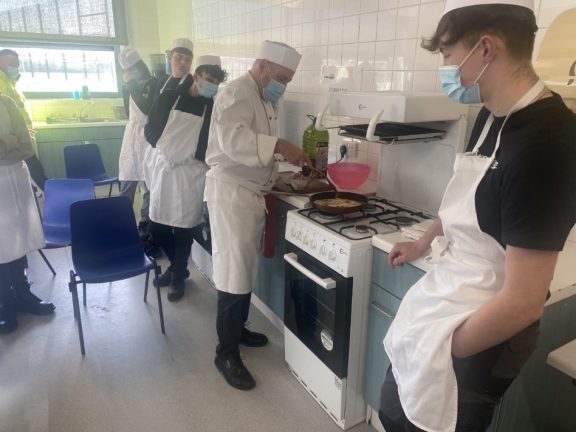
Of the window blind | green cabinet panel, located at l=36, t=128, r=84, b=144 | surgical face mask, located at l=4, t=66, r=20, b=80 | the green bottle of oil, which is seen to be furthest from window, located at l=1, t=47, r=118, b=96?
the green bottle of oil

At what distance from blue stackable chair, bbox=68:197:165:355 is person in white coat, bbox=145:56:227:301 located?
289 mm

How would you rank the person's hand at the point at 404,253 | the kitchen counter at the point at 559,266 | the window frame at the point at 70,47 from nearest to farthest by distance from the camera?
1. the kitchen counter at the point at 559,266
2. the person's hand at the point at 404,253
3. the window frame at the point at 70,47

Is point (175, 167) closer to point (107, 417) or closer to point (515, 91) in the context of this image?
point (107, 417)

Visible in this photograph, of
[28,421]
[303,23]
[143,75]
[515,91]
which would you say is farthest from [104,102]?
[515,91]

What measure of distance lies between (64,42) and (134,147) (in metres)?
2.06

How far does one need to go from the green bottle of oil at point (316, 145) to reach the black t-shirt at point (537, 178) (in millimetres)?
1452

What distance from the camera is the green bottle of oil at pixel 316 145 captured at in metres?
2.19

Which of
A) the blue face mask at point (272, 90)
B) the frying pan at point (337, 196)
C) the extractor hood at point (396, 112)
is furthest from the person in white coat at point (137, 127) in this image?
the extractor hood at point (396, 112)

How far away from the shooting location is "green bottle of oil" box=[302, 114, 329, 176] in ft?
7.19

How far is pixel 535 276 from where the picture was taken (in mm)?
695

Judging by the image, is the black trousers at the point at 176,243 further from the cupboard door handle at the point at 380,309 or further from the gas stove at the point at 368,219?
the cupboard door handle at the point at 380,309

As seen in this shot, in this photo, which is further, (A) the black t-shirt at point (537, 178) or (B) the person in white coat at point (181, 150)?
(B) the person in white coat at point (181, 150)

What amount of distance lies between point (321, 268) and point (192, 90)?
1415 mm

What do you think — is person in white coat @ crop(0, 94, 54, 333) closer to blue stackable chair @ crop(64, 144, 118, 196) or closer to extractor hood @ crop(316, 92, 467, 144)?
blue stackable chair @ crop(64, 144, 118, 196)
